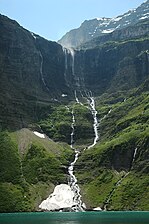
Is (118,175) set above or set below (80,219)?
above

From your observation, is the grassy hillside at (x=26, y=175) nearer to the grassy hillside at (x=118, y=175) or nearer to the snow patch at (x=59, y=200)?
the snow patch at (x=59, y=200)

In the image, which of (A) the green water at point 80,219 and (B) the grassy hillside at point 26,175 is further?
(B) the grassy hillside at point 26,175

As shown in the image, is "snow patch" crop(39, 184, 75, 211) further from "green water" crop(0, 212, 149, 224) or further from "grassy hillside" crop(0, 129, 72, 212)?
"green water" crop(0, 212, 149, 224)

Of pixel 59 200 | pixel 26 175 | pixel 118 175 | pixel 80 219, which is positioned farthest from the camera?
pixel 118 175

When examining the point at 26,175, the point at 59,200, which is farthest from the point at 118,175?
the point at 26,175

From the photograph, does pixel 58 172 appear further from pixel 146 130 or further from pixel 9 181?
pixel 146 130

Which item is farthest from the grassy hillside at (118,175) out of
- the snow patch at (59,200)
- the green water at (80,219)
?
the green water at (80,219)

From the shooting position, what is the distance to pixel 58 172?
187375 millimetres

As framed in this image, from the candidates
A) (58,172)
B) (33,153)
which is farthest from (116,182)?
(33,153)

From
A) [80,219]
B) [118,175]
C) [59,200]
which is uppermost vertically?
[118,175]

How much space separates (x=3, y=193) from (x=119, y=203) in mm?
46011

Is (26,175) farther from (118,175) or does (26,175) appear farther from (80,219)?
(80,219)

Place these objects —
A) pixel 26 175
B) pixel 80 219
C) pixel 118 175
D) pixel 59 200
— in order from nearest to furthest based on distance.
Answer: pixel 80 219 → pixel 59 200 → pixel 26 175 → pixel 118 175

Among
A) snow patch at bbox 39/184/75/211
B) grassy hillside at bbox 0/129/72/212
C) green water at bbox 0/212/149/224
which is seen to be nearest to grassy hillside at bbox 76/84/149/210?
snow patch at bbox 39/184/75/211
